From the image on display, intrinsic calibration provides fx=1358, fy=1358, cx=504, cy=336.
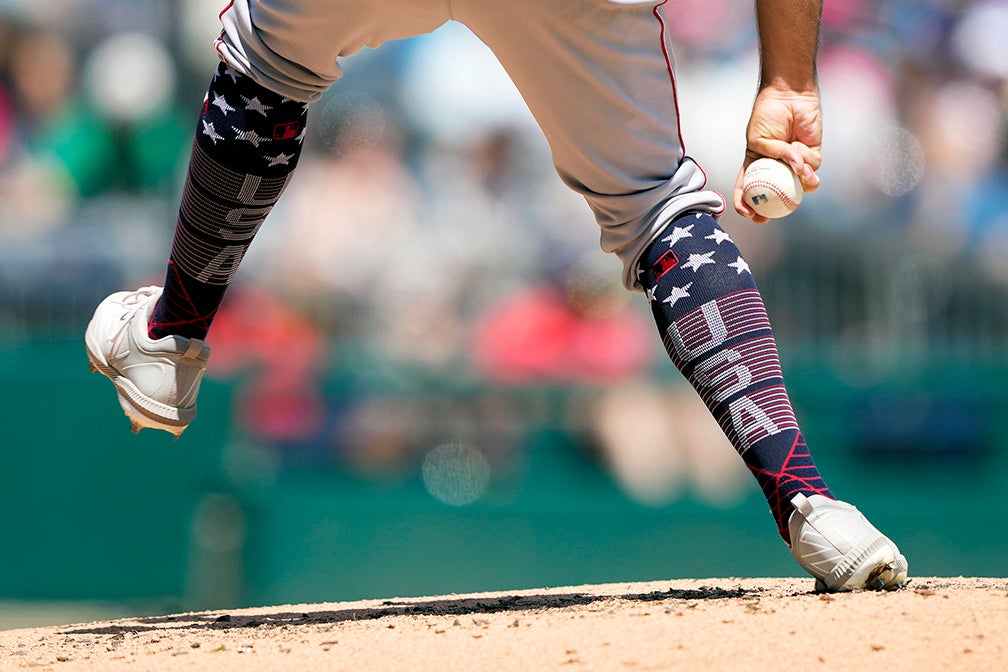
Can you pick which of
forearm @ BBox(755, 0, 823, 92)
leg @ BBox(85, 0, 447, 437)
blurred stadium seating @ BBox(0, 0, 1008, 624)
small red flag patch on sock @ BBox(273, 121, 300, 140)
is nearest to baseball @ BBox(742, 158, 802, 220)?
forearm @ BBox(755, 0, 823, 92)

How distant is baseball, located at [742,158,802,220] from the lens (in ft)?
8.08

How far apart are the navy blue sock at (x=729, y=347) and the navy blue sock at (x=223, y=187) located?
0.77 meters

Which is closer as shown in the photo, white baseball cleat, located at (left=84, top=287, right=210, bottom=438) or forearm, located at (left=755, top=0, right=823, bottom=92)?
forearm, located at (left=755, top=0, right=823, bottom=92)

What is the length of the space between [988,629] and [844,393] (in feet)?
12.7

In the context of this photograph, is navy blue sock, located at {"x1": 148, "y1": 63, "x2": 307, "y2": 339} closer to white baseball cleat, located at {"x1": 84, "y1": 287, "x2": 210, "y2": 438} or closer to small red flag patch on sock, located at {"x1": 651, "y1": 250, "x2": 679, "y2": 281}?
white baseball cleat, located at {"x1": 84, "y1": 287, "x2": 210, "y2": 438}

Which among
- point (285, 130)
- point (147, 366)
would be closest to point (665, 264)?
point (285, 130)

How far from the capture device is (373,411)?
5.91 m

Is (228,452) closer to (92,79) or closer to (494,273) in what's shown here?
(494,273)

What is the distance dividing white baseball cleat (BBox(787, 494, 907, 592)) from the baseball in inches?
20.7

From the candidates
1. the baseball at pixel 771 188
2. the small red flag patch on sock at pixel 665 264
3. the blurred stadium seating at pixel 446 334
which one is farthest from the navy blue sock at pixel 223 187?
the blurred stadium seating at pixel 446 334

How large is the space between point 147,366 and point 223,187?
1.51 ft

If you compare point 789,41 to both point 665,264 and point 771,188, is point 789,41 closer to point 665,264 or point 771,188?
point 771,188

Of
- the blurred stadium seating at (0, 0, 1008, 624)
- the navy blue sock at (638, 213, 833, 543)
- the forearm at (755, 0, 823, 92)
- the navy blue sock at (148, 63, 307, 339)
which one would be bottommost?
the navy blue sock at (638, 213, 833, 543)

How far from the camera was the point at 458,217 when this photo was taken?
21.9ft
